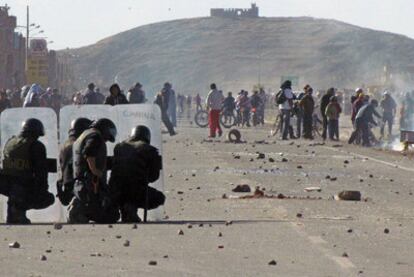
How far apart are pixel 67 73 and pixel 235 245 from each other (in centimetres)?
15788

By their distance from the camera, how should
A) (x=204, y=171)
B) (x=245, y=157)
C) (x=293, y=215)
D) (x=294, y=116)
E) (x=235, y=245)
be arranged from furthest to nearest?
(x=294, y=116) < (x=245, y=157) < (x=204, y=171) < (x=293, y=215) < (x=235, y=245)

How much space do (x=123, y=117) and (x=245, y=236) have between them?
135 inches

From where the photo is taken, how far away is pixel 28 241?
15961 millimetres

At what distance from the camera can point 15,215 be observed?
18.9 metres

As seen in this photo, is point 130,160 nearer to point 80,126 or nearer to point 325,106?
point 80,126

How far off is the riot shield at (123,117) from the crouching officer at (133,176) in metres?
0.55

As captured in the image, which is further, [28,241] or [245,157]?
[245,157]

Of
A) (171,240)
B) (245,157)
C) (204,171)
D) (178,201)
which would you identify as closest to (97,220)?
(171,240)

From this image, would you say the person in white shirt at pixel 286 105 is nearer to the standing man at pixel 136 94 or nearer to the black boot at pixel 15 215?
the standing man at pixel 136 94

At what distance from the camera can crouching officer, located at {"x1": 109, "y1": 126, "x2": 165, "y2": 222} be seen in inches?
733

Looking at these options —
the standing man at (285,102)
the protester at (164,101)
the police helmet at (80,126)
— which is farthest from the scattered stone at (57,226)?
the protester at (164,101)

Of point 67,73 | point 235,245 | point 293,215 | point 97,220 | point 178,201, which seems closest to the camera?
point 235,245

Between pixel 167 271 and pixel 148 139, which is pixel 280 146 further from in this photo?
pixel 167 271

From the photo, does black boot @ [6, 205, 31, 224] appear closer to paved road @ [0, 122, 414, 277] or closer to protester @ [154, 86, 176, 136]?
paved road @ [0, 122, 414, 277]
